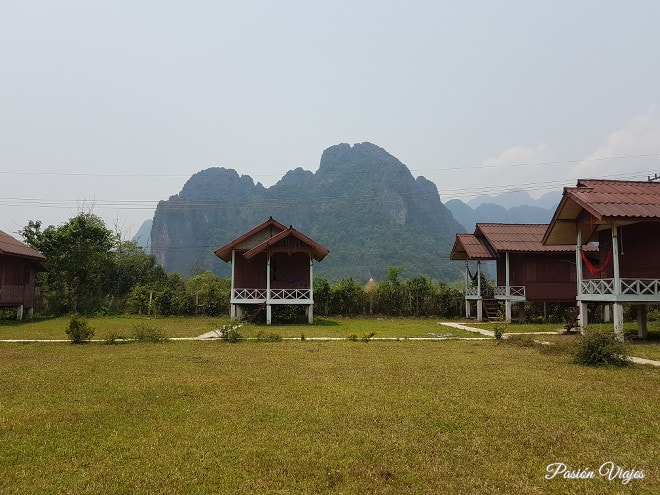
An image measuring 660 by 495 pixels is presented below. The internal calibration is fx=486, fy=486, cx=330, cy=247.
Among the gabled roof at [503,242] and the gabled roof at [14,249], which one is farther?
the gabled roof at [503,242]

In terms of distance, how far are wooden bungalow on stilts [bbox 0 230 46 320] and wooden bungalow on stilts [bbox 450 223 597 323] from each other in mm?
23916

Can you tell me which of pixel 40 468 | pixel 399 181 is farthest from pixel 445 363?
pixel 399 181

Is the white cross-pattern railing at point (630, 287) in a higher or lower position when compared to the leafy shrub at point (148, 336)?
higher

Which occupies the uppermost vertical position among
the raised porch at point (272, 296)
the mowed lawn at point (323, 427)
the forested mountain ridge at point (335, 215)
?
the forested mountain ridge at point (335, 215)

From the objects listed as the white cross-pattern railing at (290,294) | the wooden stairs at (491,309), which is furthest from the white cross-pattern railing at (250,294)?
the wooden stairs at (491,309)

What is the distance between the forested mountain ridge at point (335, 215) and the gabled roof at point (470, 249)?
48034mm

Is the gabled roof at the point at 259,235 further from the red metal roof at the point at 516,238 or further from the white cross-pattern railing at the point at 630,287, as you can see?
the white cross-pattern railing at the point at 630,287

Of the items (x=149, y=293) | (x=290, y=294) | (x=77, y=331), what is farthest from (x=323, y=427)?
(x=149, y=293)

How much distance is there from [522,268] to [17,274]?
27.0 m

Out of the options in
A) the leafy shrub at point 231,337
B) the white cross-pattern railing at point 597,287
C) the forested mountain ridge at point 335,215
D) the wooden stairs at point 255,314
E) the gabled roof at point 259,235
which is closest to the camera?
the leafy shrub at point 231,337

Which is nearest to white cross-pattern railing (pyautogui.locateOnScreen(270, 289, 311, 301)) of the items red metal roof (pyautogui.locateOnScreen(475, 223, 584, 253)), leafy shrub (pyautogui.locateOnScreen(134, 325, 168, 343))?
leafy shrub (pyautogui.locateOnScreen(134, 325, 168, 343))

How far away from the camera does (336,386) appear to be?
827cm

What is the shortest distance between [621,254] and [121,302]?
2906 centimetres

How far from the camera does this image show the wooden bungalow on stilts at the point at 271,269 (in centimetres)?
2497
